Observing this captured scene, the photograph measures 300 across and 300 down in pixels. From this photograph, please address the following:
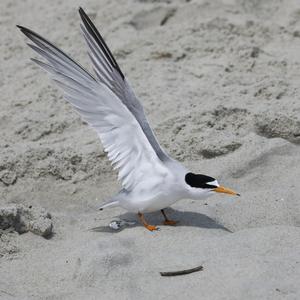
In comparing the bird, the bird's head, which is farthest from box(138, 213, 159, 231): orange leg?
the bird's head

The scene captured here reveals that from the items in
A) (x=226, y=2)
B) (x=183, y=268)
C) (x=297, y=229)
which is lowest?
(x=297, y=229)

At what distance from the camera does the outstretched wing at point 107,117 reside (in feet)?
13.1

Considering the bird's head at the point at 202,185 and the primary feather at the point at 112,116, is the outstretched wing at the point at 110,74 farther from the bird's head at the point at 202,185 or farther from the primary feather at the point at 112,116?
the bird's head at the point at 202,185

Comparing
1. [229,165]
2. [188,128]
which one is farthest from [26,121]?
[229,165]

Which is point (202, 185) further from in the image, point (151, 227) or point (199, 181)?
point (151, 227)

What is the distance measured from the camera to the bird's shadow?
402 centimetres

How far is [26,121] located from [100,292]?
6.92 feet

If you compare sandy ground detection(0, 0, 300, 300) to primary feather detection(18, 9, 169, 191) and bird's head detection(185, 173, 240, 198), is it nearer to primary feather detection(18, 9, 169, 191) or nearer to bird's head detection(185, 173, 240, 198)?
bird's head detection(185, 173, 240, 198)

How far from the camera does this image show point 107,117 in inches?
159

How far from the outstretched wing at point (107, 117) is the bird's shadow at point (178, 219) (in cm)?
26

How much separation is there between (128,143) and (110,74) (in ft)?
1.60

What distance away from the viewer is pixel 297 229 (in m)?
3.72

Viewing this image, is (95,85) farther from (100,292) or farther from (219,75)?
(219,75)

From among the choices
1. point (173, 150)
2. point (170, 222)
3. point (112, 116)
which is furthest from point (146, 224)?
point (173, 150)
